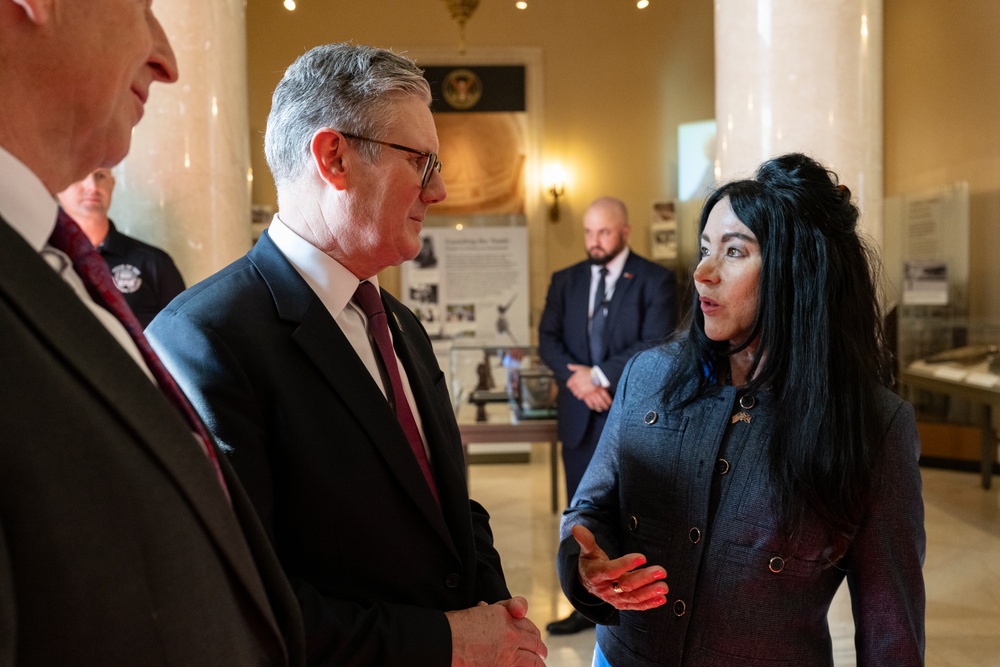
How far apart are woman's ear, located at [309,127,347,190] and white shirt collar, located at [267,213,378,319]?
0.13 m

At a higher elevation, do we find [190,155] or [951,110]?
[951,110]

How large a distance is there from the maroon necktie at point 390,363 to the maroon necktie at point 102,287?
2.47 ft

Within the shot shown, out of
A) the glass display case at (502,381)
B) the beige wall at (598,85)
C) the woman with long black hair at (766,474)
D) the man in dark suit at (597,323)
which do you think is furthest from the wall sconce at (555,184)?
the woman with long black hair at (766,474)

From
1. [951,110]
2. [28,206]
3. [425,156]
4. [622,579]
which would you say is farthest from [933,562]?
[28,206]

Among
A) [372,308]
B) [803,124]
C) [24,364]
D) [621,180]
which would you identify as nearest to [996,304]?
[621,180]

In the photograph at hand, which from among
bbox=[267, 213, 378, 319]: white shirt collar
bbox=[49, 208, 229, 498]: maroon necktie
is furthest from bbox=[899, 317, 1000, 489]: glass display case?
bbox=[49, 208, 229, 498]: maroon necktie

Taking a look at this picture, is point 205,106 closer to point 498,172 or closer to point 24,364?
point 24,364

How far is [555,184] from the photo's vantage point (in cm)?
1065

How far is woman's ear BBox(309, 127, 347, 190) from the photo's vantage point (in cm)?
159

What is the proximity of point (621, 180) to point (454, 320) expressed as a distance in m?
2.76

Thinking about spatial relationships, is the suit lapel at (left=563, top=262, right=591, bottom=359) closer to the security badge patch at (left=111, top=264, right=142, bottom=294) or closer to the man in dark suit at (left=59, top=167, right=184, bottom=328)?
the man in dark suit at (left=59, top=167, right=184, bottom=328)

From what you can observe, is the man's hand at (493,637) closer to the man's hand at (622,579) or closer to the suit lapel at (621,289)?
the man's hand at (622,579)

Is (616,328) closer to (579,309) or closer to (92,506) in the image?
(579,309)

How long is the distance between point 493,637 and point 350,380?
0.51 meters
